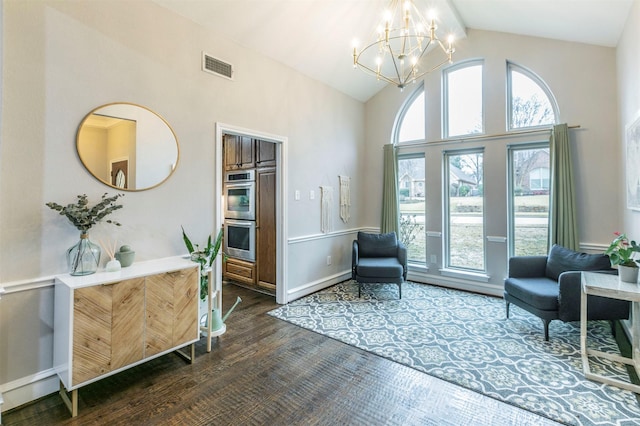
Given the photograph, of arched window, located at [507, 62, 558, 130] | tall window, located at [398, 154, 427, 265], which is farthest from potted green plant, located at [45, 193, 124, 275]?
arched window, located at [507, 62, 558, 130]

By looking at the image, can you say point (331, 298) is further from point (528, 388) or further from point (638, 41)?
point (638, 41)

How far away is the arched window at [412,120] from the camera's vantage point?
504 centimetres

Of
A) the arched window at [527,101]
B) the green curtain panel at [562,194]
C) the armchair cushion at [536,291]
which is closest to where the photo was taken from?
the armchair cushion at [536,291]

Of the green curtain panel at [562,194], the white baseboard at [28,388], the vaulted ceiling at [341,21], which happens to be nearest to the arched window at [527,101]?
the green curtain panel at [562,194]

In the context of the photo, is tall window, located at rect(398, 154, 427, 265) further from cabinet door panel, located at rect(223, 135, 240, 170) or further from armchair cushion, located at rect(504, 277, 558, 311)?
cabinet door panel, located at rect(223, 135, 240, 170)

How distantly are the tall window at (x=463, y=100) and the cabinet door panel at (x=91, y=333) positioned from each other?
15.8ft

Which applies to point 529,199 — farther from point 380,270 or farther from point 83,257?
point 83,257

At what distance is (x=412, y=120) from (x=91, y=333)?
198 inches

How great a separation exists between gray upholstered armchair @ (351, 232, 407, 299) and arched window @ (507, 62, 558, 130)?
7.81 ft

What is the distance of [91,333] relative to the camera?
2.00m

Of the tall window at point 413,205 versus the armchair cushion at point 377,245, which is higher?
the tall window at point 413,205

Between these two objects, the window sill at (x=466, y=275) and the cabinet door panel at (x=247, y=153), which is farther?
the cabinet door panel at (x=247, y=153)

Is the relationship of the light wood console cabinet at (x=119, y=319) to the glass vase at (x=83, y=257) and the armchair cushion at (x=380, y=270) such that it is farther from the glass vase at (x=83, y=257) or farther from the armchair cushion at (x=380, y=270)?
the armchair cushion at (x=380, y=270)

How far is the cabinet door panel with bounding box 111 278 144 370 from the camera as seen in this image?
6.91 feet
